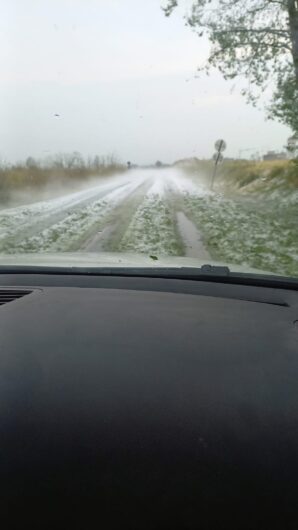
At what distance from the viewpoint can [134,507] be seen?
1368 millimetres

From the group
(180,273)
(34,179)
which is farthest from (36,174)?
(180,273)

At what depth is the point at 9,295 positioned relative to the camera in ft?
9.17

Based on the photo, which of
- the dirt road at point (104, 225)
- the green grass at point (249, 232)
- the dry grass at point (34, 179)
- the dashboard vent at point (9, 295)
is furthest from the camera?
the dry grass at point (34, 179)

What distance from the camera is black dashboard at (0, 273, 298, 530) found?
1381mm

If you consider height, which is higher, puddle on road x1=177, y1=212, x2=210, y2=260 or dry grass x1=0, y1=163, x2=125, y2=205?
puddle on road x1=177, y1=212, x2=210, y2=260

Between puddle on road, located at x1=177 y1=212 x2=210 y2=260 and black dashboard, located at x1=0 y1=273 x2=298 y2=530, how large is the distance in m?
5.16

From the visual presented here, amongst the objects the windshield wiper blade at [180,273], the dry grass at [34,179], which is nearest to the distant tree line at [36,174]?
the dry grass at [34,179]

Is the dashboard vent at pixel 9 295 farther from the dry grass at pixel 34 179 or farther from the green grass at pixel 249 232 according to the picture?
the dry grass at pixel 34 179

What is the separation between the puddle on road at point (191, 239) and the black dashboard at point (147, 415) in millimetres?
5161

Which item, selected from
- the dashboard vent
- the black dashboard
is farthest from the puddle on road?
the black dashboard

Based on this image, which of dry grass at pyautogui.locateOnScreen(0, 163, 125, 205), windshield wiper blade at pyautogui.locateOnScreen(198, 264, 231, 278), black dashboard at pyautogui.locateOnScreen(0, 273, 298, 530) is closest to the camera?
black dashboard at pyautogui.locateOnScreen(0, 273, 298, 530)

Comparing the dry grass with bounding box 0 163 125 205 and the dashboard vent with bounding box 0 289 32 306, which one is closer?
the dashboard vent with bounding box 0 289 32 306

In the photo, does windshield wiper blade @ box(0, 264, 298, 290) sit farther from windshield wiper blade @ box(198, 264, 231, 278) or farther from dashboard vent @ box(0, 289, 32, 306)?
dashboard vent @ box(0, 289, 32, 306)

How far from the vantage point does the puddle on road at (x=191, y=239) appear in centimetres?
863
